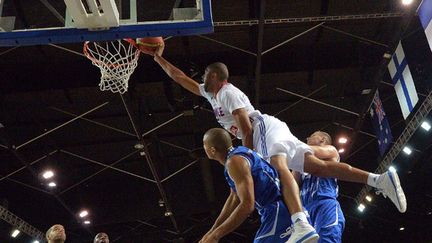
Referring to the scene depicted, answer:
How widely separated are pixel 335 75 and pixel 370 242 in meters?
7.04

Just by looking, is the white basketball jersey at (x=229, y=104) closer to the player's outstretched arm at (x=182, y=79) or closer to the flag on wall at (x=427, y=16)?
the player's outstretched arm at (x=182, y=79)

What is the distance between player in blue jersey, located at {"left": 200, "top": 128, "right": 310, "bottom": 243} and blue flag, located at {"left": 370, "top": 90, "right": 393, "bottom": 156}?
6.23 meters

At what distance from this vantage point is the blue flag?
370 inches

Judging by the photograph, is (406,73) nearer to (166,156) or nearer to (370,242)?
(166,156)

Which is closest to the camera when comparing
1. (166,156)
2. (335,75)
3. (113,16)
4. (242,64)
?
(113,16)

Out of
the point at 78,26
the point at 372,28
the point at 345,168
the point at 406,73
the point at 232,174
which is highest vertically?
the point at 372,28

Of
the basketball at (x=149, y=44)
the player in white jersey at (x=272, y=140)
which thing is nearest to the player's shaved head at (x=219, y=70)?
the player in white jersey at (x=272, y=140)

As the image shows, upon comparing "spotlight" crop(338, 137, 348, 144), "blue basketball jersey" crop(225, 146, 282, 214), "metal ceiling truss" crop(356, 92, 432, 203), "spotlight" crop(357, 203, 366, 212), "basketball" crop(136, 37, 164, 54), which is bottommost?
"blue basketball jersey" crop(225, 146, 282, 214)

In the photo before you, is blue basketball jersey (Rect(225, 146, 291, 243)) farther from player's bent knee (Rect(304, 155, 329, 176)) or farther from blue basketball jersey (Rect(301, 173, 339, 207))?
blue basketball jersey (Rect(301, 173, 339, 207))

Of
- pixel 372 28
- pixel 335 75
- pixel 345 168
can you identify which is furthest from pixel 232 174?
pixel 335 75

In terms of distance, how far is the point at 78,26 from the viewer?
13.5 feet

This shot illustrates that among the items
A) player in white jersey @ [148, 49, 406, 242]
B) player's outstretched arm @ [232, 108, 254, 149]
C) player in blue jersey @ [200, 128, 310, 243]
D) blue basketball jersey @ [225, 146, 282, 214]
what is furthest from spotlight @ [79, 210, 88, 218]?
blue basketball jersey @ [225, 146, 282, 214]

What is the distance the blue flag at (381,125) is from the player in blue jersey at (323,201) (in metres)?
4.85

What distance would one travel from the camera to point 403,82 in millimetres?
8227
